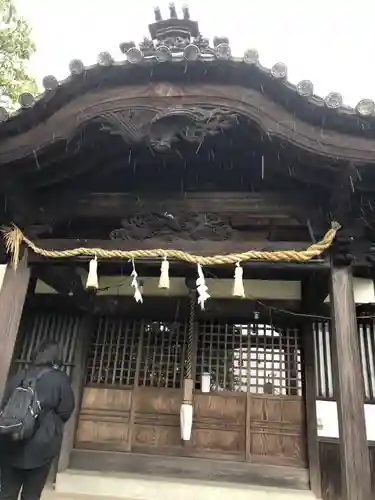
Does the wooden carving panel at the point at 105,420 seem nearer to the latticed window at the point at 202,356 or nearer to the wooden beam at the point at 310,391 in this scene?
the latticed window at the point at 202,356

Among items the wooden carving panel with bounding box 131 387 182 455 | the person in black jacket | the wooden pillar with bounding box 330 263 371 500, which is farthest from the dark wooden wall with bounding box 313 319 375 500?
the person in black jacket

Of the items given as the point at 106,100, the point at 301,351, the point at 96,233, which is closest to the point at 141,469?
the point at 301,351

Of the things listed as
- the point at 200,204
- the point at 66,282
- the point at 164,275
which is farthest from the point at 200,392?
the point at 200,204

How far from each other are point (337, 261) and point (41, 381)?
3.33 metres

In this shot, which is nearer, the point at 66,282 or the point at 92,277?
the point at 92,277

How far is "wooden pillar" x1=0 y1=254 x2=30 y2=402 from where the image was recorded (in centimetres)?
454

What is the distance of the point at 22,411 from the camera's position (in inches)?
169

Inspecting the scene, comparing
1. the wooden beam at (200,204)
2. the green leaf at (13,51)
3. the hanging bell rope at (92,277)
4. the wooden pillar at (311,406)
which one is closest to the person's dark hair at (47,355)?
the hanging bell rope at (92,277)

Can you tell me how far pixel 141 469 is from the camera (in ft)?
21.2

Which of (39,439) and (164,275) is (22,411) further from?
(164,275)

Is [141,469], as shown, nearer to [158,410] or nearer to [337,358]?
[158,410]

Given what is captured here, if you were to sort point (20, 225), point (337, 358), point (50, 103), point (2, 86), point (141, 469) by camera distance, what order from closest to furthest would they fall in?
point (337, 358) < point (50, 103) < point (20, 225) < point (141, 469) < point (2, 86)

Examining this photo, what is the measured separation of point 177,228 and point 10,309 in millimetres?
2018

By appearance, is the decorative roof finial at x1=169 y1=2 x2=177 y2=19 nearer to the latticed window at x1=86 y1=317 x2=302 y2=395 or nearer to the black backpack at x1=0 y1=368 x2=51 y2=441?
the latticed window at x1=86 y1=317 x2=302 y2=395
